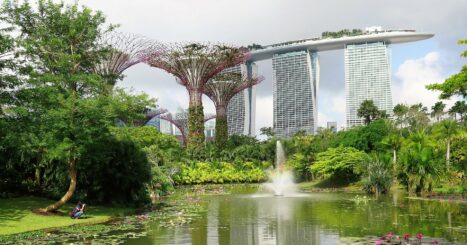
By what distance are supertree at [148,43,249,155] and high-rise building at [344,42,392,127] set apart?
117m

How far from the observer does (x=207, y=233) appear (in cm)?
1642

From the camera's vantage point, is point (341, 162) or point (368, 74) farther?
point (368, 74)

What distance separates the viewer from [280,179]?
4388 cm

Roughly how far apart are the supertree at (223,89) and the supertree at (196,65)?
354 inches

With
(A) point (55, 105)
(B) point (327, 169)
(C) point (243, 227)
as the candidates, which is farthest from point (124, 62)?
(C) point (243, 227)

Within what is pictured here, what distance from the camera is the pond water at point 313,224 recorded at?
48.9 ft

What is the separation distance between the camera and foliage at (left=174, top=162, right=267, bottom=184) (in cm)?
5412

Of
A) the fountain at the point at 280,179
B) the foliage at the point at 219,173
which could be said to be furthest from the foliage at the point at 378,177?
the foliage at the point at 219,173

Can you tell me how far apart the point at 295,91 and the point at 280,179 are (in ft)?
462

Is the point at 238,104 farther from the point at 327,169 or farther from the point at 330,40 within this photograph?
the point at 327,169

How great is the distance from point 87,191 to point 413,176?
20122 millimetres

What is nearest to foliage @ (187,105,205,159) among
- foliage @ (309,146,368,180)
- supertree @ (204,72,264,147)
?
supertree @ (204,72,264,147)

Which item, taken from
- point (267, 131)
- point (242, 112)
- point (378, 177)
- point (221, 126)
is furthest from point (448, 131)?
point (242, 112)

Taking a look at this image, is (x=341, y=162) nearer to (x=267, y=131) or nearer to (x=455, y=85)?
(x=455, y=85)
